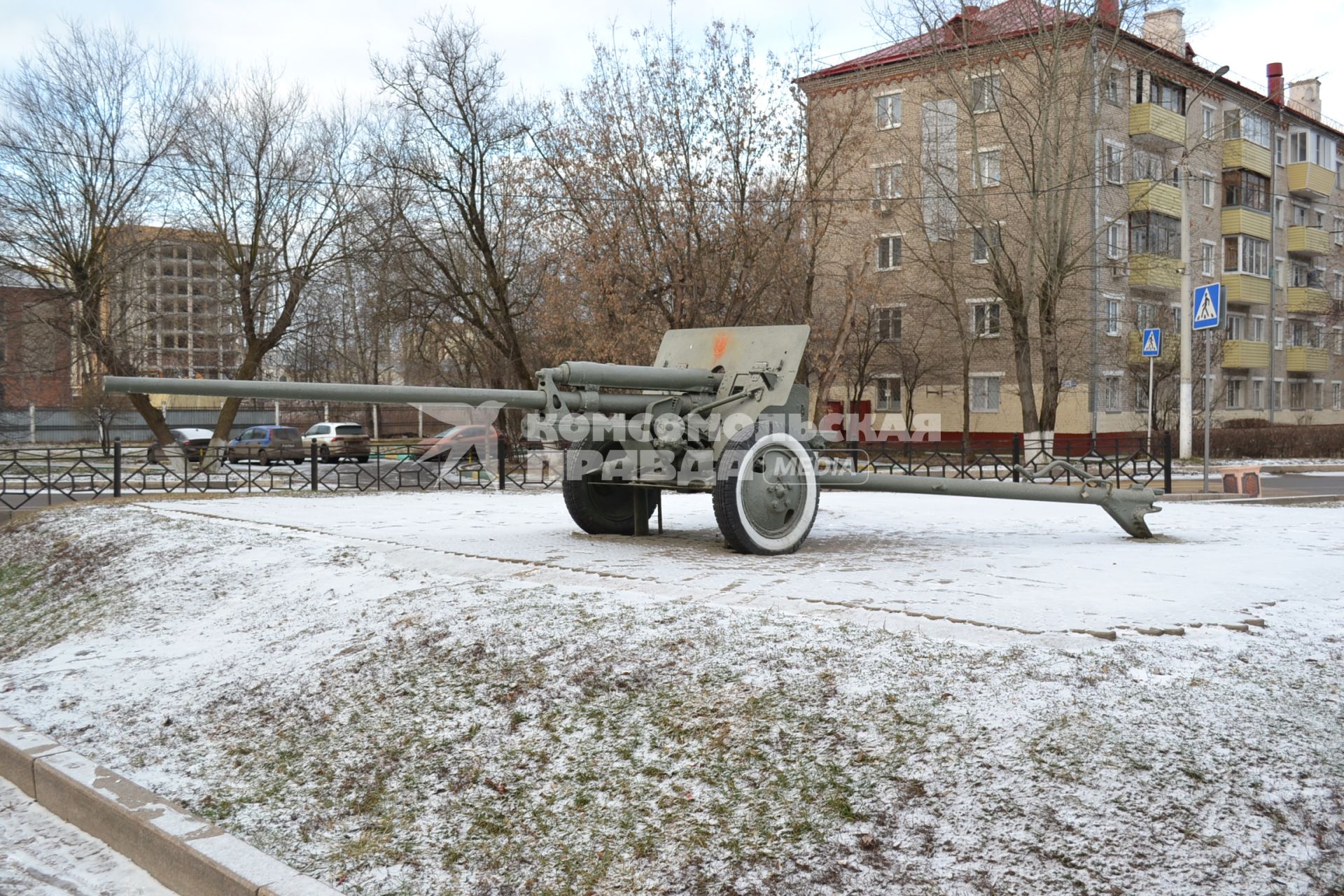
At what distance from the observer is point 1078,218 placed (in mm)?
33625

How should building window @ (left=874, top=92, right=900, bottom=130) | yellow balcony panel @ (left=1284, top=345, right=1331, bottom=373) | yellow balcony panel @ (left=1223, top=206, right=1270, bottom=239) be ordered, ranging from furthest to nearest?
yellow balcony panel @ (left=1284, top=345, right=1331, bottom=373) < yellow balcony panel @ (left=1223, top=206, right=1270, bottom=239) < building window @ (left=874, top=92, right=900, bottom=130)

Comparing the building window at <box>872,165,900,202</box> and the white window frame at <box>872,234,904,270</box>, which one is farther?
the white window frame at <box>872,234,904,270</box>

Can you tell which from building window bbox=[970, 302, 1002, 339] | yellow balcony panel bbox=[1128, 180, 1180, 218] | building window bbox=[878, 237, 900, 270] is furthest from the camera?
building window bbox=[878, 237, 900, 270]

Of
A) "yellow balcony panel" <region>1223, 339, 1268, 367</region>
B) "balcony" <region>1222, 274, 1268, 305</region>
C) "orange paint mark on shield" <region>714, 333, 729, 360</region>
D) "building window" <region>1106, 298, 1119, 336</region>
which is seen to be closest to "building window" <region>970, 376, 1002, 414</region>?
"building window" <region>1106, 298, 1119, 336</region>

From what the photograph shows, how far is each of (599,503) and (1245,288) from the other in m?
42.7

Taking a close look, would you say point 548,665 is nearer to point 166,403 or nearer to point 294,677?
point 294,677

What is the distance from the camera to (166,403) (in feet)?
194

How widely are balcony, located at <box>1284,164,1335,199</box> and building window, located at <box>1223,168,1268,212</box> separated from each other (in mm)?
2797

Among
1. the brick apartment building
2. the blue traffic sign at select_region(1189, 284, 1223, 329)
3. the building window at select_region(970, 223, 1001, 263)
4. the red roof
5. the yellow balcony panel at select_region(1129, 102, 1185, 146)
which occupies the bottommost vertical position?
the blue traffic sign at select_region(1189, 284, 1223, 329)

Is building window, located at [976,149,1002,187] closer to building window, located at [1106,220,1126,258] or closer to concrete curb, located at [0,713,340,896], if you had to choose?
building window, located at [1106,220,1126,258]

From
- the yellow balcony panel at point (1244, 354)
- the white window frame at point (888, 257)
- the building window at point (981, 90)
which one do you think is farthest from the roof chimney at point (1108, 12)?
the yellow balcony panel at point (1244, 354)

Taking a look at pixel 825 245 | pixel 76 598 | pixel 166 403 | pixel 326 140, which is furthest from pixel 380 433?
pixel 76 598

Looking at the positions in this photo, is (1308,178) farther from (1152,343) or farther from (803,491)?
(803,491)

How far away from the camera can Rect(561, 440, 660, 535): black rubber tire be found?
9547 millimetres
